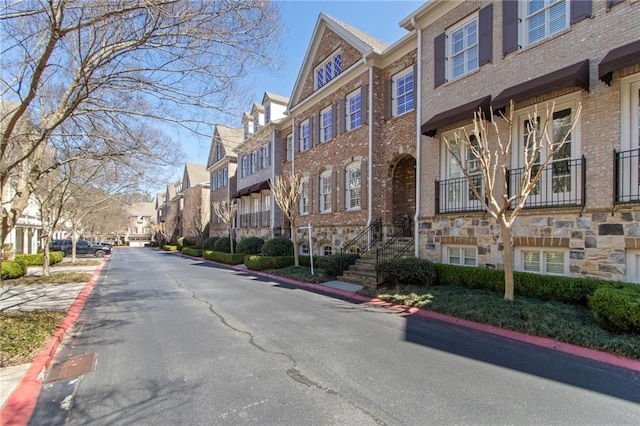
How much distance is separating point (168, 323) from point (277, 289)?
4.88m

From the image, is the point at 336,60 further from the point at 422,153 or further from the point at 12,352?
the point at 12,352

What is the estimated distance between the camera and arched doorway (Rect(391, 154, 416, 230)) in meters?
14.7

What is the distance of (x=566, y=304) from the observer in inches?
292

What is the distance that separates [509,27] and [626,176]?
487 centimetres

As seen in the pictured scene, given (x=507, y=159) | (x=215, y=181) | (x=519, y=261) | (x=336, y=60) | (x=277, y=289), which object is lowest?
(x=277, y=289)

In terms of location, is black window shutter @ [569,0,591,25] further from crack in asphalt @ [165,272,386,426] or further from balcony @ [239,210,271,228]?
balcony @ [239,210,271,228]

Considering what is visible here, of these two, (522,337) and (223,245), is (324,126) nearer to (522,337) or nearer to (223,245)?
(223,245)

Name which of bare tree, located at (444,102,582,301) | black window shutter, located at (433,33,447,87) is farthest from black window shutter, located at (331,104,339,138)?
bare tree, located at (444,102,582,301)

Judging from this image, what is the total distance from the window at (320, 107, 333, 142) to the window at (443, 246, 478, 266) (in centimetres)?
911

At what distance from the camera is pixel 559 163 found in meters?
8.66

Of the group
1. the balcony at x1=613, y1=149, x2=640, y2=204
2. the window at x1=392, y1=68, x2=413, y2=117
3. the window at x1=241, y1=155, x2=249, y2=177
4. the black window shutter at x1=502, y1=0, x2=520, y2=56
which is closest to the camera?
the balcony at x1=613, y1=149, x2=640, y2=204

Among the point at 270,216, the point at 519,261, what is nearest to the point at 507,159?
the point at 519,261

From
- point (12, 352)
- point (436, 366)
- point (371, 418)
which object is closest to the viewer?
point (371, 418)

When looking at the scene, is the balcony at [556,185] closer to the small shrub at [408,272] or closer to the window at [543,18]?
the small shrub at [408,272]
